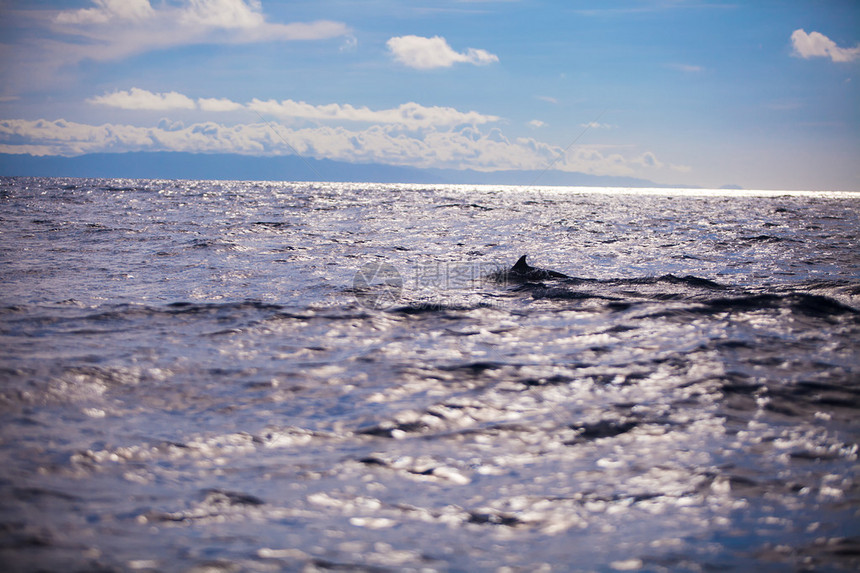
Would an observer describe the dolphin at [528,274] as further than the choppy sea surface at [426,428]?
Yes

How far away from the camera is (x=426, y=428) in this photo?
583 centimetres

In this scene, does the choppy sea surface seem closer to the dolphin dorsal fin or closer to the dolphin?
the dolphin

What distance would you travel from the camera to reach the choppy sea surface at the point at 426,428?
3891 mm

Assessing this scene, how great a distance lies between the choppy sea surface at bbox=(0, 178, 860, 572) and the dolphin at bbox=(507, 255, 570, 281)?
246cm

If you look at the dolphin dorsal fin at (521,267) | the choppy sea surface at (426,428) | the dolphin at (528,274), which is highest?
the dolphin dorsal fin at (521,267)

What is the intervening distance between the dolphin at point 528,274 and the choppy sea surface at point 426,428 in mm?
2459

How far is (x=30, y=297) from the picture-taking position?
11.7 m

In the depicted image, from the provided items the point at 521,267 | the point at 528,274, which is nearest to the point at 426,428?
the point at 528,274

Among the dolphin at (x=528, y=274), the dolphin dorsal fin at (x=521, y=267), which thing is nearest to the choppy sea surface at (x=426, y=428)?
the dolphin at (x=528, y=274)

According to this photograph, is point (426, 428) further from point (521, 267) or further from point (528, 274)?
point (521, 267)

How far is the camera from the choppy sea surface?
3891mm

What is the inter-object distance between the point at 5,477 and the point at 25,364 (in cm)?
337

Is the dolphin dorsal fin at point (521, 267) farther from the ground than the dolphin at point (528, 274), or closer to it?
farther from the ground

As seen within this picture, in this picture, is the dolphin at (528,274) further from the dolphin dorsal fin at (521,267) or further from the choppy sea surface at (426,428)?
the choppy sea surface at (426,428)
